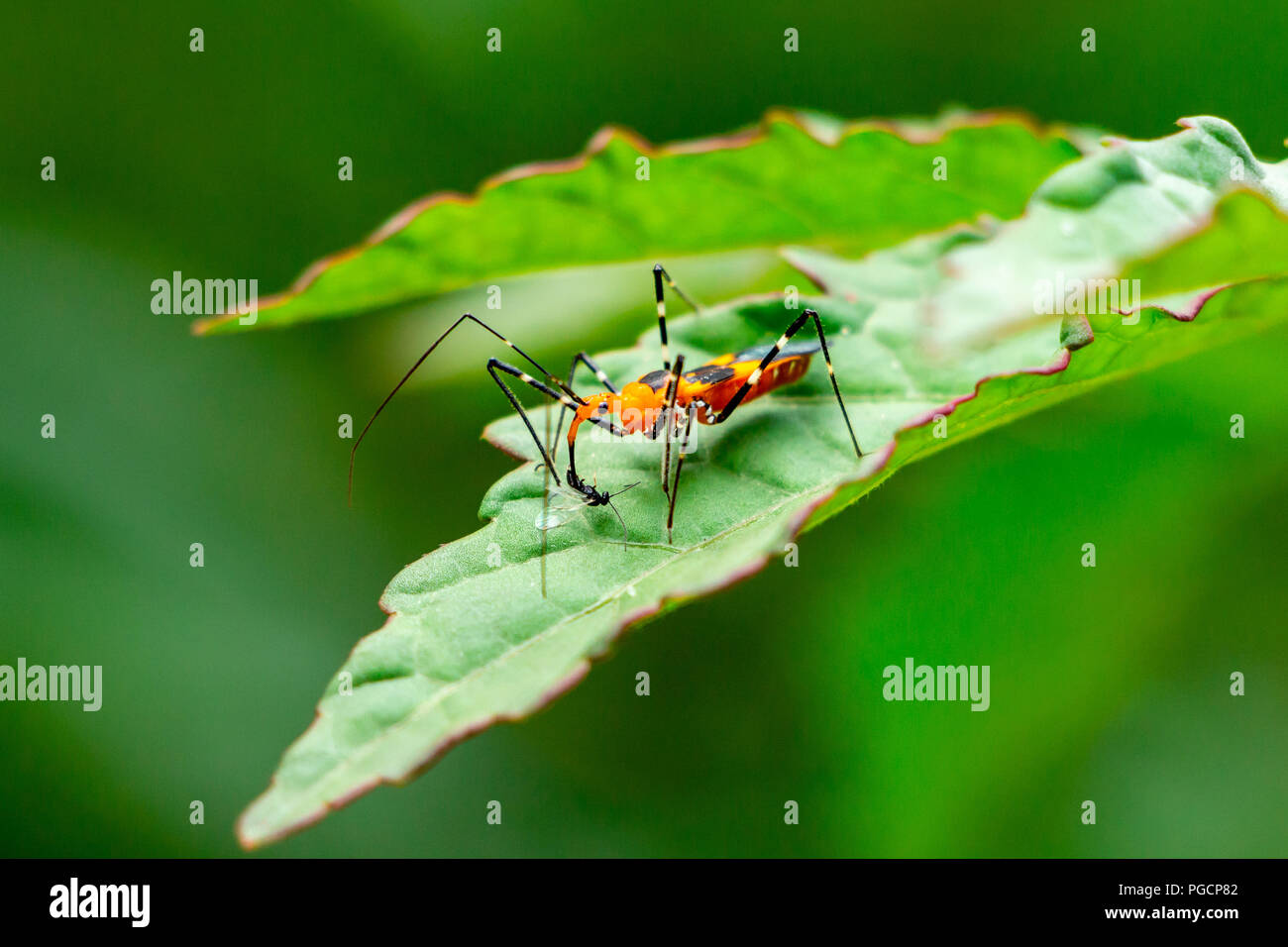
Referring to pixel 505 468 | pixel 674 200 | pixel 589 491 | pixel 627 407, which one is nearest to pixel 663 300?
pixel 627 407

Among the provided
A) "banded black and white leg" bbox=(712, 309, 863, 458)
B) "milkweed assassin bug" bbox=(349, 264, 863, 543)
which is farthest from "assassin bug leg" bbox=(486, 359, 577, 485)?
"banded black and white leg" bbox=(712, 309, 863, 458)

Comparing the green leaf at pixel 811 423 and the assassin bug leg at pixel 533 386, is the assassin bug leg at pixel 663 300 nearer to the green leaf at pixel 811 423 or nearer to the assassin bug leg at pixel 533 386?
the green leaf at pixel 811 423

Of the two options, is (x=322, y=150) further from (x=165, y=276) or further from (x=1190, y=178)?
(x=1190, y=178)

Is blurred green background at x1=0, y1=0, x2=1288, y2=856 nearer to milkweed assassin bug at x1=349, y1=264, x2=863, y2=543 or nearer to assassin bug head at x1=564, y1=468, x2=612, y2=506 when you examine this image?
milkweed assassin bug at x1=349, y1=264, x2=863, y2=543

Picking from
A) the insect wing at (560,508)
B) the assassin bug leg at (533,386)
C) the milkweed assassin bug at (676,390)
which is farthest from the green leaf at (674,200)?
the insect wing at (560,508)

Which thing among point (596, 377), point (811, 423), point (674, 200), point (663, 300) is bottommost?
point (811, 423)

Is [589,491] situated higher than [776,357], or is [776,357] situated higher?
[776,357]

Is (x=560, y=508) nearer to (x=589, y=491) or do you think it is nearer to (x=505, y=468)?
(x=589, y=491)
